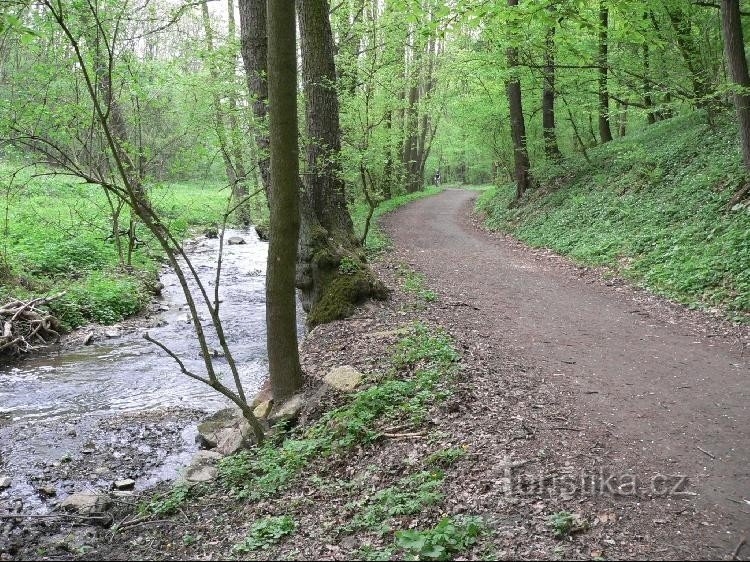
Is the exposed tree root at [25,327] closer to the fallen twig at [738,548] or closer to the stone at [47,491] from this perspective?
the stone at [47,491]

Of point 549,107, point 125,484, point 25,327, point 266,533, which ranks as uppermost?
point 549,107

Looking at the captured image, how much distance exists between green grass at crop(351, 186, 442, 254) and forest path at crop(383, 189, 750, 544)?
2.79m

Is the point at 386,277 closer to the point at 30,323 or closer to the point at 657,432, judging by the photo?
the point at 30,323

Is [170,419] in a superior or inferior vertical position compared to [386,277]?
inferior

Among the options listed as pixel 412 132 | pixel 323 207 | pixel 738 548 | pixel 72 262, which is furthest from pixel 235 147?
pixel 412 132

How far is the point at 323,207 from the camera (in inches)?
379

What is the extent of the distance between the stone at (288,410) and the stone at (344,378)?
1.26ft

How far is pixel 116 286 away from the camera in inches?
489

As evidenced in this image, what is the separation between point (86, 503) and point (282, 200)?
3.40 m

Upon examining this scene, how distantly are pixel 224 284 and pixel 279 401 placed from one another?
9.11 metres

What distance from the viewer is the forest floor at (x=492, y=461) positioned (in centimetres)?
352

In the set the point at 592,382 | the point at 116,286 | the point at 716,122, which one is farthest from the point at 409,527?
the point at 716,122

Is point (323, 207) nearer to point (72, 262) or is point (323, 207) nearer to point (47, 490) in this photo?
point (47, 490)

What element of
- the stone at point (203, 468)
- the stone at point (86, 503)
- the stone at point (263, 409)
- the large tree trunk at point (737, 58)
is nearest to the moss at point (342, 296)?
the stone at point (263, 409)
